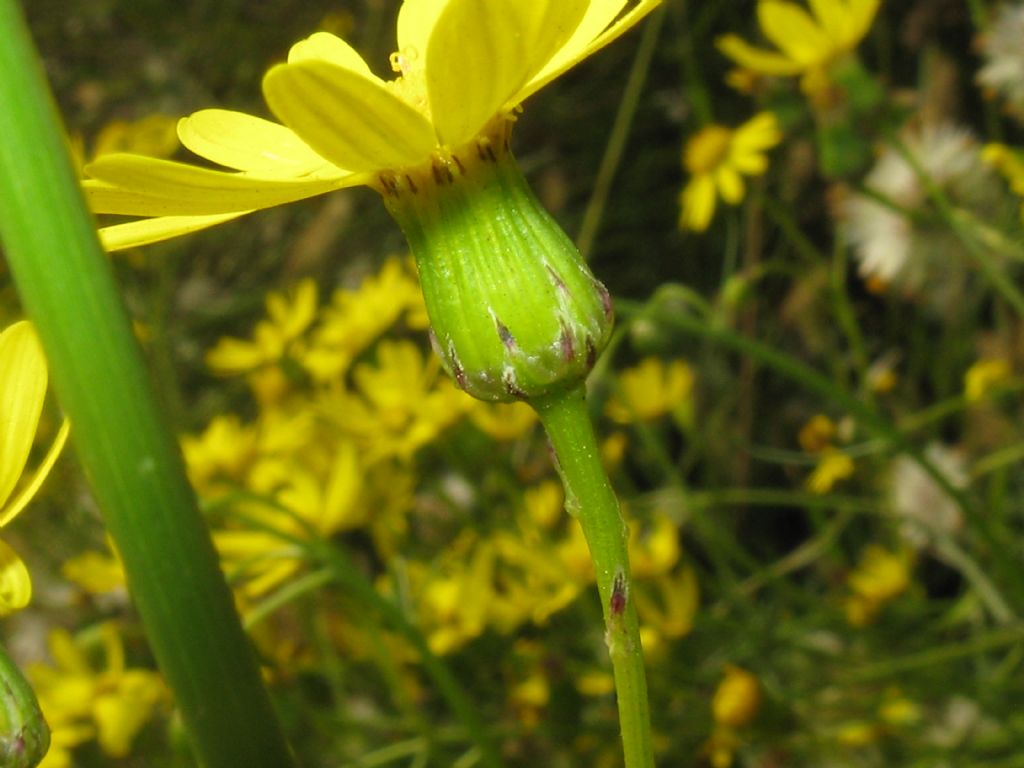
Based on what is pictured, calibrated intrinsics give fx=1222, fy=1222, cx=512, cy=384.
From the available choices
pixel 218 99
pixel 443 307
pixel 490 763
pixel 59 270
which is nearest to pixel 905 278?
pixel 490 763

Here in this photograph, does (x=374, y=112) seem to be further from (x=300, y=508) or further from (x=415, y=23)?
(x=300, y=508)

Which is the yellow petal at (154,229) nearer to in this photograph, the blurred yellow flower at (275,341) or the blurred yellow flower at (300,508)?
the blurred yellow flower at (300,508)

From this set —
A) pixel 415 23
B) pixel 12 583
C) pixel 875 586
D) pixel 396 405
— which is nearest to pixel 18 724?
pixel 12 583

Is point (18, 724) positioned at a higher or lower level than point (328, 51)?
lower

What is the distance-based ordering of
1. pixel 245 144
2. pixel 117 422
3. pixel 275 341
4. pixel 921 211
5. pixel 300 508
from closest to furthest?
pixel 117 422, pixel 245 144, pixel 300 508, pixel 921 211, pixel 275 341

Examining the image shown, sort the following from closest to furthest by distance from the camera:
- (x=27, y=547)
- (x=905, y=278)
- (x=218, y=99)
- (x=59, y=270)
Answer: (x=59, y=270) → (x=905, y=278) → (x=27, y=547) → (x=218, y=99)

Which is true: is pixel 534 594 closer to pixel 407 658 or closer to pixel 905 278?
pixel 407 658

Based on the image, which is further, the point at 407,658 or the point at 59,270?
the point at 407,658
